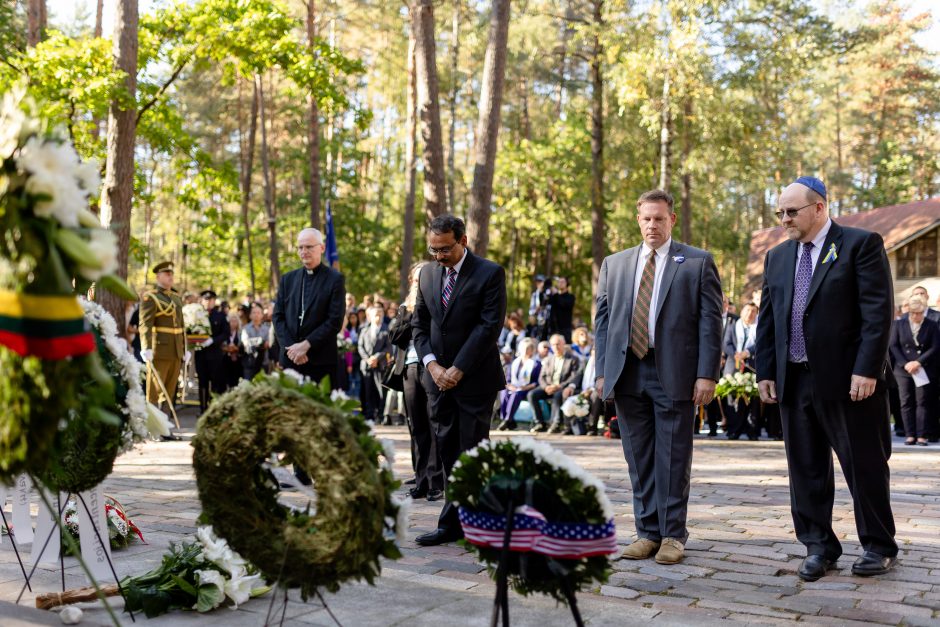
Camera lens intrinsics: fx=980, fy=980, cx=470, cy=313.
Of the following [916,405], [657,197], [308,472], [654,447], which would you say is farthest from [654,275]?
Result: [916,405]

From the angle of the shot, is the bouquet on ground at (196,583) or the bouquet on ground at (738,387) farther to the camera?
the bouquet on ground at (738,387)

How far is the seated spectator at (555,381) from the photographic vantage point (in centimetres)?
1564

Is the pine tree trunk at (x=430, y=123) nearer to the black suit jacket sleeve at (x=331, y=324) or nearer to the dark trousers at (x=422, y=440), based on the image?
the black suit jacket sleeve at (x=331, y=324)

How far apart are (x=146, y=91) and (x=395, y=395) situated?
654 cm

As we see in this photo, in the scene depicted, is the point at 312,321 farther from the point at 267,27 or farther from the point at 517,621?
the point at 267,27

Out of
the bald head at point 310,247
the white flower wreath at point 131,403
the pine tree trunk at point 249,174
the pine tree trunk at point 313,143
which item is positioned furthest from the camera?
the pine tree trunk at point 249,174

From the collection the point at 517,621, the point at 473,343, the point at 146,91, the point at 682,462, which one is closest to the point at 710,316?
the point at 682,462

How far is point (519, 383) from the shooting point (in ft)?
53.3

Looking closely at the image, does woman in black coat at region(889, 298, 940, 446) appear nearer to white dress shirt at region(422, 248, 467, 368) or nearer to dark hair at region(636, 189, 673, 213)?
dark hair at region(636, 189, 673, 213)

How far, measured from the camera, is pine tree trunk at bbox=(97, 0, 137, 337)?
1381cm

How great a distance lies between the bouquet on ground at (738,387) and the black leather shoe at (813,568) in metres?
9.01

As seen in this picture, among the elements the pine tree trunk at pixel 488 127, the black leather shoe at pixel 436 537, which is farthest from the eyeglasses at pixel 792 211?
the pine tree trunk at pixel 488 127

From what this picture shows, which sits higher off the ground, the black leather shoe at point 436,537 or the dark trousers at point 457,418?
the dark trousers at point 457,418

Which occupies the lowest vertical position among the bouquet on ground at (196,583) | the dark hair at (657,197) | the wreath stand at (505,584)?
the bouquet on ground at (196,583)
